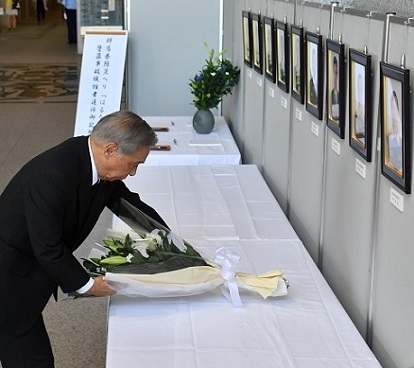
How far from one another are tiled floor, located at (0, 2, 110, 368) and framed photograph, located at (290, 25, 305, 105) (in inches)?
67.9

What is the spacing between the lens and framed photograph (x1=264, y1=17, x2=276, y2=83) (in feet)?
17.1

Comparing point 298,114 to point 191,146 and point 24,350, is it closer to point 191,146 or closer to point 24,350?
point 191,146

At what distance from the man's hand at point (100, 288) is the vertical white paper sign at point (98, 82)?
5.84m

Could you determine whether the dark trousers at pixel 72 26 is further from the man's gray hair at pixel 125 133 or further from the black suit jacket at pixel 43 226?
the man's gray hair at pixel 125 133

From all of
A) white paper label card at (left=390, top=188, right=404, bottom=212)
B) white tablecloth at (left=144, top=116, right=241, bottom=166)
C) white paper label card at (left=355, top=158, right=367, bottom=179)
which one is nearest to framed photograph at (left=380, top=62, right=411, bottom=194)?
white paper label card at (left=390, top=188, right=404, bottom=212)

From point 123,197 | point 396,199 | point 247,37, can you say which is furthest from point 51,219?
point 247,37

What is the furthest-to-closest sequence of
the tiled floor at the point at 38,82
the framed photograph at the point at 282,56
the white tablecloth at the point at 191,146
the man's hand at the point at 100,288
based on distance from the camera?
the tiled floor at the point at 38,82
the white tablecloth at the point at 191,146
the framed photograph at the point at 282,56
the man's hand at the point at 100,288

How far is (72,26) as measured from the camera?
22.6 m

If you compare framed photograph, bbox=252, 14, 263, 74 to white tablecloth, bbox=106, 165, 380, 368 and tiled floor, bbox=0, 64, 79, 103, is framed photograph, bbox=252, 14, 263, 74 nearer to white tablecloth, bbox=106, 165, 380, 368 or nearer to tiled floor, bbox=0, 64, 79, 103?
white tablecloth, bbox=106, 165, 380, 368

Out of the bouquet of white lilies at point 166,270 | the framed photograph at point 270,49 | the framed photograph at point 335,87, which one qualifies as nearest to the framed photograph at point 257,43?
the framed photograph at point 270,49

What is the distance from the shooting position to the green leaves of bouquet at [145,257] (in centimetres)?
326

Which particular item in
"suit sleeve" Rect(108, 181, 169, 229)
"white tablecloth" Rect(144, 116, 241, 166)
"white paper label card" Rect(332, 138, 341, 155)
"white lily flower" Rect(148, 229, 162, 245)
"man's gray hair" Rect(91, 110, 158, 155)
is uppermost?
"man's gray hair" Rect(91, 110, 158, 155)

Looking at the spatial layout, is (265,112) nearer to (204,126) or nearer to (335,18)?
(204,126)

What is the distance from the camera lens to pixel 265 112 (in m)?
5.81
